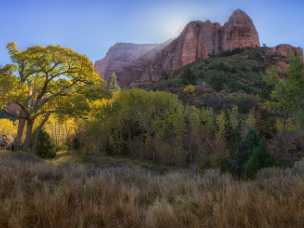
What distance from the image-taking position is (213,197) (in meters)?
3.87

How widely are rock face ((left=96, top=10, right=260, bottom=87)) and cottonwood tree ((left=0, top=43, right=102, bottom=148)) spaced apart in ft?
208

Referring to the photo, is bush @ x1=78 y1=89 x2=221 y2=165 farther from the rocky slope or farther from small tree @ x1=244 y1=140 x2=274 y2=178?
the rocky slope

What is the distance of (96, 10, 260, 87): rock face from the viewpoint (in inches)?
3514

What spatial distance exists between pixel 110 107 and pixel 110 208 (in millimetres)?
18603

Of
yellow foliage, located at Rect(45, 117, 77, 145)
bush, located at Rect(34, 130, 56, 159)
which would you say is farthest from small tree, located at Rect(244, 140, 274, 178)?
yellow foliage, located at Rect(45, 117, 77, 145)

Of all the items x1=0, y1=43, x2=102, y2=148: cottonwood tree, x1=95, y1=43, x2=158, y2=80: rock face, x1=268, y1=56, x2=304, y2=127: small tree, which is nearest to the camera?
x1=268, y1=56, x2=304, y2=127: small tree

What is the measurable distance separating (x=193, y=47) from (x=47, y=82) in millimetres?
84687

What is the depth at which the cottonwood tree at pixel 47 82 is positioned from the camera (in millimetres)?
16084

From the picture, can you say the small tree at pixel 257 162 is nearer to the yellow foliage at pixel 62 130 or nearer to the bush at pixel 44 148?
the bush at pixel 44 148

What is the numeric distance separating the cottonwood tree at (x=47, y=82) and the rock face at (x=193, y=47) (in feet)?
208

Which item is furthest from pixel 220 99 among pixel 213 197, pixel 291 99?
pixel 213 197

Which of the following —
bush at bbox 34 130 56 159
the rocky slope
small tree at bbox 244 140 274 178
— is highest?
the rocky slope

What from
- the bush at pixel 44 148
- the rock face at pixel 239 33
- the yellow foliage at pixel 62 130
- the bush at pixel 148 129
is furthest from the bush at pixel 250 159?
the rock face at pixel 239 33

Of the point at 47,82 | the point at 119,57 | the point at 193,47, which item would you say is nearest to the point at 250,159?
the point at 47,82
